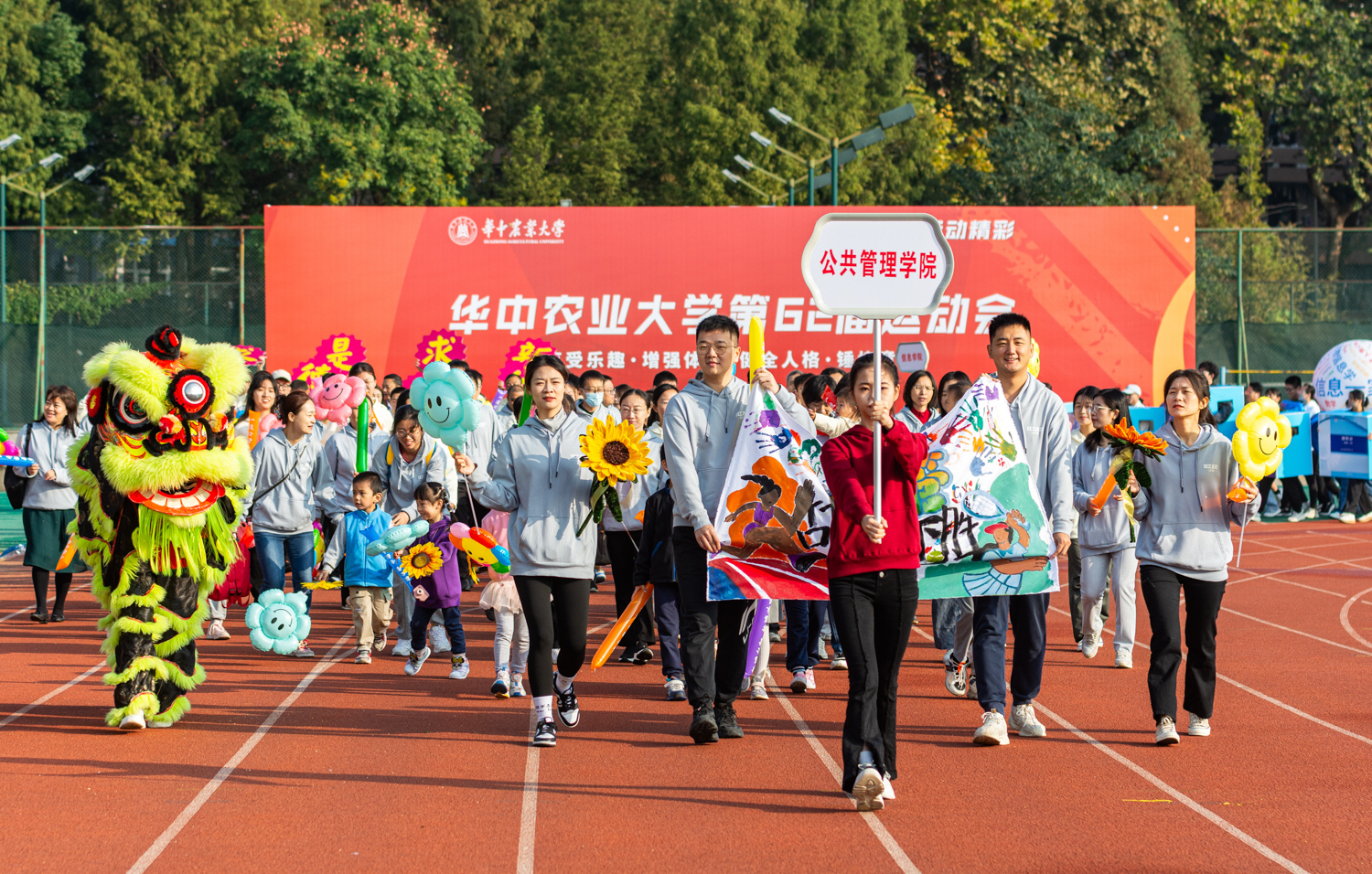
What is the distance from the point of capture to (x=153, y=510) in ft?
23.9

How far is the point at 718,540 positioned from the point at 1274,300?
21.0m

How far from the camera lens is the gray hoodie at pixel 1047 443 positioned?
6.82 meters

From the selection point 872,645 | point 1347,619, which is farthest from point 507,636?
point 1347,619

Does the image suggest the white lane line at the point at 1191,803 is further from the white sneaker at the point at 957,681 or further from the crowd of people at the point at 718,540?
Result: the white sneaker at the point at 957,681

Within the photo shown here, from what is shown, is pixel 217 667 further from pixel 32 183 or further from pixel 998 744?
pixel 32 183

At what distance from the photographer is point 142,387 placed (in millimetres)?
7270

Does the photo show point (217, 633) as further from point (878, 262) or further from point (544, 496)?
point (878, 262)

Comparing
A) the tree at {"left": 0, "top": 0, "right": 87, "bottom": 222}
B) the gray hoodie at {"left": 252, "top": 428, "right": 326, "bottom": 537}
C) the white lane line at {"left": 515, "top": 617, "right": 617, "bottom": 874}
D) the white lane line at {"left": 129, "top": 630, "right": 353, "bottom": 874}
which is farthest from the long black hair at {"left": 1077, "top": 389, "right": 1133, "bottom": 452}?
the tree at {"left": 0, "top": 0, "right": 87, "bottom": 222}

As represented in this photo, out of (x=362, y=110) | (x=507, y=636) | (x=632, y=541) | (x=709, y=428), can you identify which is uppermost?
(x=362, y=110)

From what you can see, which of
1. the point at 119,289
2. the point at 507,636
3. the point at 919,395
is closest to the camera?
the point at 507,636

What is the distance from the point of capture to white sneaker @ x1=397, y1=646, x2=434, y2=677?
8836 millimetres

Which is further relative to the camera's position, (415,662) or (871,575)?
(415,662)

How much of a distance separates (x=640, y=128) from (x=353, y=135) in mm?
8221

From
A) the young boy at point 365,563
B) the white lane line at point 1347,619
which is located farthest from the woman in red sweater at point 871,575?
the white lane line at point 1347,619
